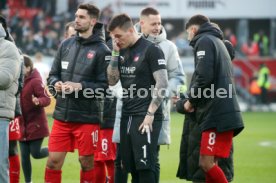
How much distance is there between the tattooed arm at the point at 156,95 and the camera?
953 centimetres

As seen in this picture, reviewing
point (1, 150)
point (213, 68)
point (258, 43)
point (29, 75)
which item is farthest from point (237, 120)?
point (258, 43)

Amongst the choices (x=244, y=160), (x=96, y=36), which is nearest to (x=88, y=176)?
(x=96, y=36)

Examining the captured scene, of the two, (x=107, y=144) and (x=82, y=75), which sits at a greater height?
(x=82, y=75)

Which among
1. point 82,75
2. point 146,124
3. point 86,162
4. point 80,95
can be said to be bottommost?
point 86,162

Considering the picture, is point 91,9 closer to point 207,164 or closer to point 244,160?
point 207,164

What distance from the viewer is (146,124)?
31.2 ft

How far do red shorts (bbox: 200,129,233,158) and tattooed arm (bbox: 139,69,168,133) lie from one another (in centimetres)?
81

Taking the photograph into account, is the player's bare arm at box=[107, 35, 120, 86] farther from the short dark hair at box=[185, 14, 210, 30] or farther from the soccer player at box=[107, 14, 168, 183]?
the short dark hair at box=[185, 14, 210, 30]

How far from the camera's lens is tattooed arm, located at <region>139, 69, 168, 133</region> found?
31.3 feet

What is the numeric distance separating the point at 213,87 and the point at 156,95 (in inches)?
33.2

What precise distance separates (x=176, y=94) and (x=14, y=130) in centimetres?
235

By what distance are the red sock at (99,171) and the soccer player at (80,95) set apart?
827mm

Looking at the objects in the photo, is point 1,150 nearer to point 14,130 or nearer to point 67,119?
point 67,119

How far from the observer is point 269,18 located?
40.8 metres
